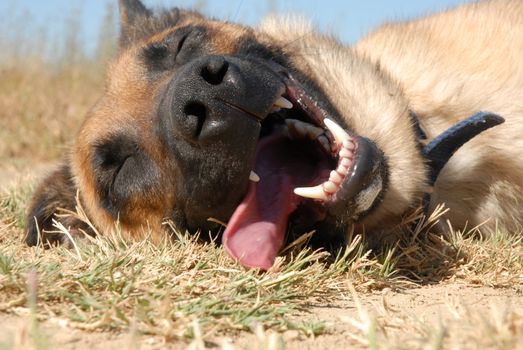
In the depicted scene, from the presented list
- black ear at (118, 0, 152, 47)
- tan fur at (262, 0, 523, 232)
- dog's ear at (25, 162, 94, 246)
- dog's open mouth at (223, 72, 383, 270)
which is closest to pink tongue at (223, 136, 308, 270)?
dog's open mouth at (223, 72, 383, 270)

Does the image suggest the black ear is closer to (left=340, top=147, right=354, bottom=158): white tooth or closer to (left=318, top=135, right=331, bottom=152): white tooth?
(left=318, top=135, right=331, bottom=152): white tooth

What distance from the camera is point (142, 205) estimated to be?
2.86 metres

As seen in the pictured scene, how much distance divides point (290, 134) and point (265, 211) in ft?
1.21

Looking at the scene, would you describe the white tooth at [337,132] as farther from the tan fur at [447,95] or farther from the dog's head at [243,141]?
the tan fur at [447,95]

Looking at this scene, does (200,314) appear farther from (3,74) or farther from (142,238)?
(3,74)

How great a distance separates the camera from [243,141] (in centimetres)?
248

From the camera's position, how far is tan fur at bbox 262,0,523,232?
3.00 meters

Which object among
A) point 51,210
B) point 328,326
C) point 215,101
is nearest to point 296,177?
point 215,101

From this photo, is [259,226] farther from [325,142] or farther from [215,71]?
[215,71]

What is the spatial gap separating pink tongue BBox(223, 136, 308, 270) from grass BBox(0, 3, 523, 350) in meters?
0.07

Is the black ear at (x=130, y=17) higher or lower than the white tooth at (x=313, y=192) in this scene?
higher

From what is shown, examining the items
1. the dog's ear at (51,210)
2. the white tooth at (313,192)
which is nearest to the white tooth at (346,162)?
the white tooth at (313,192)

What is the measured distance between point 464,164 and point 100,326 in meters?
1.98

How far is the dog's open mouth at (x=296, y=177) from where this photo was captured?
8.26 ft
